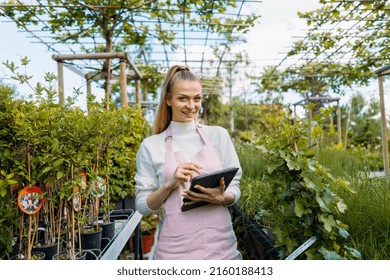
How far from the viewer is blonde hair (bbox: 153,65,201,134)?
127 centimetres

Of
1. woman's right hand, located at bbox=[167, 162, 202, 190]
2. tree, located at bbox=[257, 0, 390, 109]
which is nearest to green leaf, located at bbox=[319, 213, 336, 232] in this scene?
woman's right hand, located at bbox=[167, 162, 202, 190]

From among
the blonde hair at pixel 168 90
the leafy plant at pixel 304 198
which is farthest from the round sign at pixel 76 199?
the leafy plant at pixel 304 198

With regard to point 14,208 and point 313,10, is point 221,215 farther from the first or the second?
point 313,10

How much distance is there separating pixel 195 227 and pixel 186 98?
51 centimetres

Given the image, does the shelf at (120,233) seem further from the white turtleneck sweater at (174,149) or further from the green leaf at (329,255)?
the green leaf at (329,255)

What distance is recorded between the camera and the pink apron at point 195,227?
1.23 meters

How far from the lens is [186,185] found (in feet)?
4.11

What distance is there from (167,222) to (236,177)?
333 millimetres

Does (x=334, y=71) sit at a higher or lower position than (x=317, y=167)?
higher

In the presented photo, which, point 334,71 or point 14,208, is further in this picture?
point 334,71

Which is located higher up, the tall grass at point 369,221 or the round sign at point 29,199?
the round sign at point 29,199

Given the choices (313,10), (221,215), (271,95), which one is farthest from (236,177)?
(271,95)

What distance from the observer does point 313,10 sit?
5.24 metres
